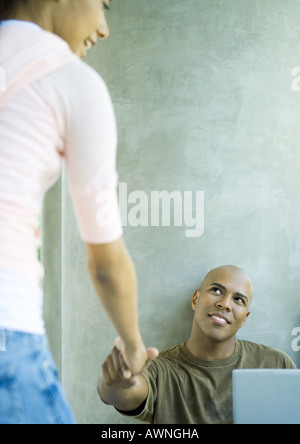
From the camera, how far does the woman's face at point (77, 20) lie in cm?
81

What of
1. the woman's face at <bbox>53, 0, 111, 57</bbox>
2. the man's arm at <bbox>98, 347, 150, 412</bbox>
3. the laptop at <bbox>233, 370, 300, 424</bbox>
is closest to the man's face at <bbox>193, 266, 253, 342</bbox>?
the man's arm at <bbox>98, 347, 150, 412</bbox>

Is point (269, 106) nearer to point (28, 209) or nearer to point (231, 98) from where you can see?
point (231, 98)

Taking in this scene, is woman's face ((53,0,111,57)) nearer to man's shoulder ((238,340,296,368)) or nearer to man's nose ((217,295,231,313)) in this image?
man's nose ((217,295,231,313))

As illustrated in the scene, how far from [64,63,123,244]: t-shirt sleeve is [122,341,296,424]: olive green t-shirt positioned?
1368 mm

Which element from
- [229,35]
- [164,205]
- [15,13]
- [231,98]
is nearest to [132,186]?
[164,205]

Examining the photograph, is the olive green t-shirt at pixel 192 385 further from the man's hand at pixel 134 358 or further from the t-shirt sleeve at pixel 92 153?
the t-shirt sleeve at pixel 92 153

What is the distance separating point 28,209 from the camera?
716 mm

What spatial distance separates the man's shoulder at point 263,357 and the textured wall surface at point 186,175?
150 mm

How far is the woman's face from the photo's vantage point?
81cm

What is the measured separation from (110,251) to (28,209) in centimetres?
13

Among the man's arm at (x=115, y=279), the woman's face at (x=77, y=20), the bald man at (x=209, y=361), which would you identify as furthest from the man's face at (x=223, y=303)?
the woman's face at (x=77, y=20)

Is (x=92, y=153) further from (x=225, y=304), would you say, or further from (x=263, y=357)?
(x=263, y=357)

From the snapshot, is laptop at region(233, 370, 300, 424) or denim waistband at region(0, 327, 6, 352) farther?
laptop at region(233, 370, 300, 424)

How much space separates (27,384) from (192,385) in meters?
1.56
